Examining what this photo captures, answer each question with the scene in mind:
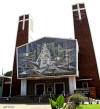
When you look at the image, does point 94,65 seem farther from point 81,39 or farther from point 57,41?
point 57,41

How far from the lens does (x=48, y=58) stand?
71.3 ft

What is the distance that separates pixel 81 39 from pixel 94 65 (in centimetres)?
562

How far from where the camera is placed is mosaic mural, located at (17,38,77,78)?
20438 mm

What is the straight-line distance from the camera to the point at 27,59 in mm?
23109

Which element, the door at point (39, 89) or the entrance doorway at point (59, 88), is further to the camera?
the door at point (39, 89)

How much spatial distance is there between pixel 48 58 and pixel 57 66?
212 cm

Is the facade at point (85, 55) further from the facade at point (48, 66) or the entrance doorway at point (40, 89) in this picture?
the entrance doorway at point (40, 89)

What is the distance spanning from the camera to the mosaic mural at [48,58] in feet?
67.1

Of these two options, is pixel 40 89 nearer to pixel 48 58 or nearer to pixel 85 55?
pixel 48 58

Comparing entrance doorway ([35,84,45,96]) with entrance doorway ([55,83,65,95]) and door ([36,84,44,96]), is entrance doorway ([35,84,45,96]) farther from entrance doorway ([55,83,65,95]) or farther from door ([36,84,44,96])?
entrance doorway ([55,83,65,95])

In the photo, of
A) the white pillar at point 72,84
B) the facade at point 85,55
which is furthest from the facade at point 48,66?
the facade at point 85,55

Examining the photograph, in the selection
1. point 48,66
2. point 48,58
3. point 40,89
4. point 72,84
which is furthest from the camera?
point 40,89

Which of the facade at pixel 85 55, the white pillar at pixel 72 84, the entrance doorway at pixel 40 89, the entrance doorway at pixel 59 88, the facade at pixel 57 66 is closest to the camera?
the white pillar at pixel 72 84

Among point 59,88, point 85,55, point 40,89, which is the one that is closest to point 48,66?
point 59,88
